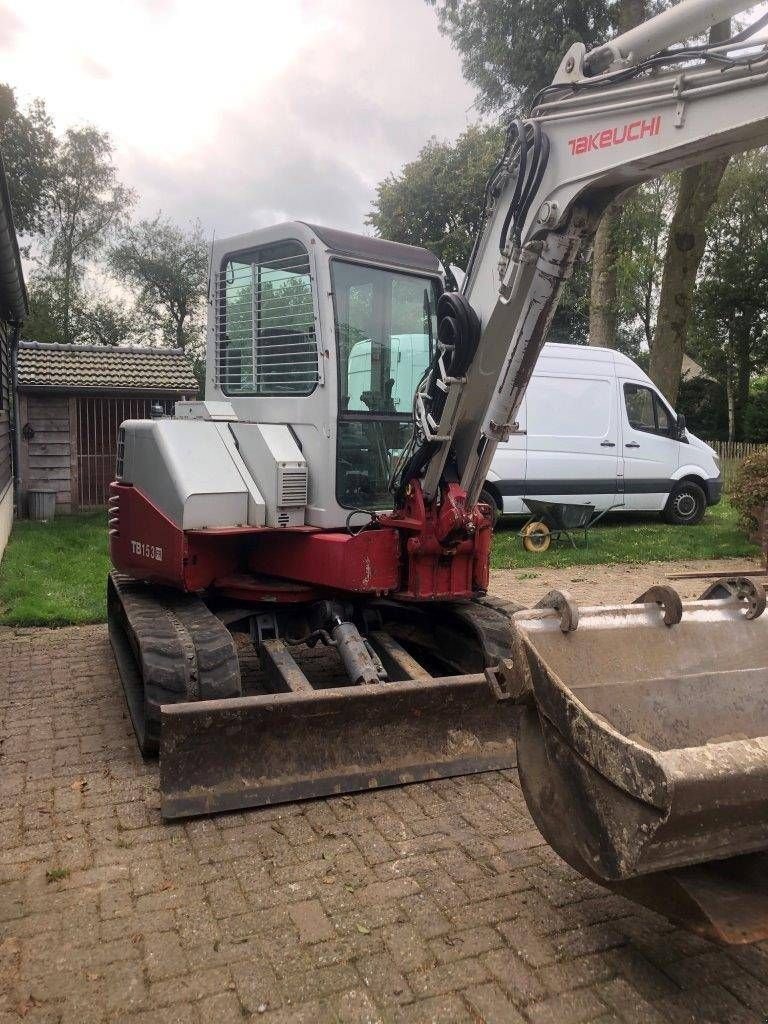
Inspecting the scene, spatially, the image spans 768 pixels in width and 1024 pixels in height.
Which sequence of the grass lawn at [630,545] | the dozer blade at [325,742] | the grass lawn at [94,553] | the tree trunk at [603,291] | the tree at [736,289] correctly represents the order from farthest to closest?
the tree at [736,289], the tree trunk at [603,291], the grass lawn at [630,545], the grass lawn at [94,553], the dozer blade at [325,742]

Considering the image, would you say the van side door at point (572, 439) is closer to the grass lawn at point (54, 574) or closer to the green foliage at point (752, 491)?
the green foliage at point (752, 491)

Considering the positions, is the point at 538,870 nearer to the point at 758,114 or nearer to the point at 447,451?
the point at 447,451

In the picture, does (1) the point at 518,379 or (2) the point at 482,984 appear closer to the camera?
(2) the point at 482,984

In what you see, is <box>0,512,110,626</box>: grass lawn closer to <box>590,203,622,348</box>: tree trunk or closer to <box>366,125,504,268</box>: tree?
<box>590,203,622,348</box>: tree trunk

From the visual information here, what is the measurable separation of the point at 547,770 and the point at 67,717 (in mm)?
3315

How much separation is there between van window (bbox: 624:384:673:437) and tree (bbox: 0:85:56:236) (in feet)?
72.3

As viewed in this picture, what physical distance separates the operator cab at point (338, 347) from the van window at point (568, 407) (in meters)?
7.50

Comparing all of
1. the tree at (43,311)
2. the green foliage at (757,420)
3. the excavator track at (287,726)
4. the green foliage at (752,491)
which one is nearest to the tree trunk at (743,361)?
the green foliage at (757,420)

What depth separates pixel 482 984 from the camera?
9.12ft

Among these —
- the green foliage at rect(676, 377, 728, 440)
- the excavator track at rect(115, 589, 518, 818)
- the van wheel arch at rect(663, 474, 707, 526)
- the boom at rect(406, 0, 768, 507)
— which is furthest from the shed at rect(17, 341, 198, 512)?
the green foliage at rect(676, 377, 728, 440)

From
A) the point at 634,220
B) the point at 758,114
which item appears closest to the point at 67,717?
the point at 758,114

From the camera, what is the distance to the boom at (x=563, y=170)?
141 inches

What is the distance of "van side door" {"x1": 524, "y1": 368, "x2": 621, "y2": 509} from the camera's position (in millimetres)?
12727

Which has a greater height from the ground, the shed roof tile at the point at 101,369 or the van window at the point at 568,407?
the shed roof tile at the point at 101,369
